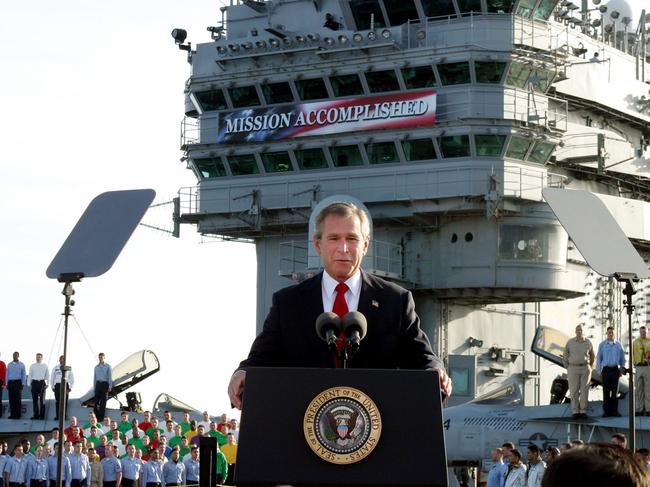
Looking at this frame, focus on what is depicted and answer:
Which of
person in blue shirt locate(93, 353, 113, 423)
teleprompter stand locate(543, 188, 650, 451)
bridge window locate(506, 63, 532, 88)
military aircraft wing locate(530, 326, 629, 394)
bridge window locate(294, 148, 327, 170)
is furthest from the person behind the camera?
bridge window locate(294, 148, 327, 170)

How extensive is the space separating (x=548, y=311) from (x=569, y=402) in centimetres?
1235

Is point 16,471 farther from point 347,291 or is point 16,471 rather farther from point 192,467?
point 347,291

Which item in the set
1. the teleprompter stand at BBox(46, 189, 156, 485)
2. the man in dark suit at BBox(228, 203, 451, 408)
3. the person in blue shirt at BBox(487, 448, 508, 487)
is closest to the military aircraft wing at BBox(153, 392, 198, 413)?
the person in blue shirt at BBox(487, 448, 508, 487)

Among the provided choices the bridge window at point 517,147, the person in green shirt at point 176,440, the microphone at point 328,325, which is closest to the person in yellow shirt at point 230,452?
the person in green shirt at point 176,440

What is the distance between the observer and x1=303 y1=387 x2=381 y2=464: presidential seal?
17.6 feet

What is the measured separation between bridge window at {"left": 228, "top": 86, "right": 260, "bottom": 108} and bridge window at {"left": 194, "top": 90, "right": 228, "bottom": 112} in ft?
1.35

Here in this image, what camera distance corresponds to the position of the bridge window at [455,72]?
123 ft

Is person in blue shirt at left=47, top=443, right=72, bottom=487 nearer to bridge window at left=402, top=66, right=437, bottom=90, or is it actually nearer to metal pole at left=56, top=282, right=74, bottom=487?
metal pole at left=56, top=282, right=74, bottom=487

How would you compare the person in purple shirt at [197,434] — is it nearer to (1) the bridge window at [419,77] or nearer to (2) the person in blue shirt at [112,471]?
(2) the person in blue shirt at [112,471]

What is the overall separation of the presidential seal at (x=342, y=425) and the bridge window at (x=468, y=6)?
33644 mm

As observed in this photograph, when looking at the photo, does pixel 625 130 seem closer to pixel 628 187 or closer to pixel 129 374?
pixel 628 187

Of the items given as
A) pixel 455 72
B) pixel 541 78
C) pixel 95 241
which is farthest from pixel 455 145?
pixel 95 241

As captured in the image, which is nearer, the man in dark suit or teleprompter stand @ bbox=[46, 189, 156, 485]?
the man in dark suit

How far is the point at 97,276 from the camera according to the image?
14.2 meters
